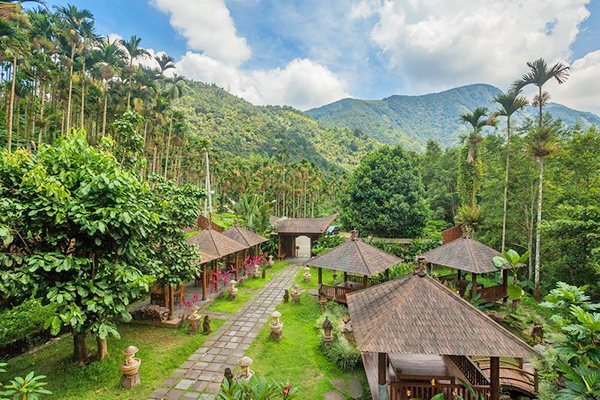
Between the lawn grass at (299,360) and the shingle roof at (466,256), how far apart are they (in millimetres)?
5992

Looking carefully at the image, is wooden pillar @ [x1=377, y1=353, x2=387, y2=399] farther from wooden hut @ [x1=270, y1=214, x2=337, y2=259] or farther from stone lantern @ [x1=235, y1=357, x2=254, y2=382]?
wooden hut @ [x1=270, y1=214, x2=337, y2=259]

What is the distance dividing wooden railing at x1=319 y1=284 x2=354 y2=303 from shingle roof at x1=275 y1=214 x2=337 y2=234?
9573mm

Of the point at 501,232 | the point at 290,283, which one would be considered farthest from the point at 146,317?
the point at 501,232

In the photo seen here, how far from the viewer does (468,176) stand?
878 inches

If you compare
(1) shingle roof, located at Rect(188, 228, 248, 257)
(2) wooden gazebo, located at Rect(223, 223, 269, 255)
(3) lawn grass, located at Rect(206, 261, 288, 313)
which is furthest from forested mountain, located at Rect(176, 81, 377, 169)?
(1) shingle roof, located at Rect(188, 228, 248, 257)

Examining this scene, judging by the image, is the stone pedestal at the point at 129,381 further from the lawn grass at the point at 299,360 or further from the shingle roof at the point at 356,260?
the shingle roof at the point at 356,260

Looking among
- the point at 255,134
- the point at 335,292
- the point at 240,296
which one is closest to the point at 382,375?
the point at 335,292

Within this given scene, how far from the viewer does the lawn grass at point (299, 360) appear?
7.20 m

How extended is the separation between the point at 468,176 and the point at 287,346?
1996 centimetres

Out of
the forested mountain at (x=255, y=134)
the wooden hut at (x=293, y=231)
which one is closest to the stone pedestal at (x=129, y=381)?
the wooden hut at (x=293, y=231)

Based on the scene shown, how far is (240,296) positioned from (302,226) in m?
9.81

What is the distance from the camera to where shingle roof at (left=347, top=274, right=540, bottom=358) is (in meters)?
5.28

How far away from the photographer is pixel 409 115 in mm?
173875

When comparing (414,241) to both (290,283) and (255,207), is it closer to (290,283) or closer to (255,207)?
(290,283)
